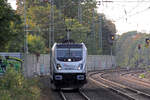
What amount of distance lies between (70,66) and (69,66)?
0.07 m

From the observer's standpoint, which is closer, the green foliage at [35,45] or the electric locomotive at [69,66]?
the electric locomotive at [69,66]

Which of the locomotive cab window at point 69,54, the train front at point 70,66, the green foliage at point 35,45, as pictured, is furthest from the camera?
the green foliage at point 35,45

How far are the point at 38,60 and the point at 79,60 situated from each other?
2284cm

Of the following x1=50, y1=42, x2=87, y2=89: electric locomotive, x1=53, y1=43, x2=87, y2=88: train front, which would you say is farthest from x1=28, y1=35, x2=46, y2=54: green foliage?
x1=53, y1=43, x2=87, y2=88: train front

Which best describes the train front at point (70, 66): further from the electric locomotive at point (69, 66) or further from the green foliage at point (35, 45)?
the green foliage at point (35, 45)

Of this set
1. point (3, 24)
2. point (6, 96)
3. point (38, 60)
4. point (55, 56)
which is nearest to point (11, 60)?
point (3, 24)

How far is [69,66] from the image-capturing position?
22.3 m

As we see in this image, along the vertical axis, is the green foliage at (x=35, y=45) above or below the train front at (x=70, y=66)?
above

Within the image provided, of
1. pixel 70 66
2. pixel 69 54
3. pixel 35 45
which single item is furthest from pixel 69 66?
pixel 35 45

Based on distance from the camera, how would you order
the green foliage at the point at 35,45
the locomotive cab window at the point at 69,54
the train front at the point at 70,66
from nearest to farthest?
1. the train front at the point at 70,66
2. the locomotive cab window at the point at 69,54
3. the green foliage at the point at 35,45

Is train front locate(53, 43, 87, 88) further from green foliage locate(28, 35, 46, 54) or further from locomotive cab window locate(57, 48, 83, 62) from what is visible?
green foliage locate(28, 35, 46, 54)

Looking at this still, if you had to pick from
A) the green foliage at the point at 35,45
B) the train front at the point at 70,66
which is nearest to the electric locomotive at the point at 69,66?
the train front at the point at 70,66

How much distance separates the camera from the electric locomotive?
22297 millimetres

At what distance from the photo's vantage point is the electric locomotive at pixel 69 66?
22297mm
